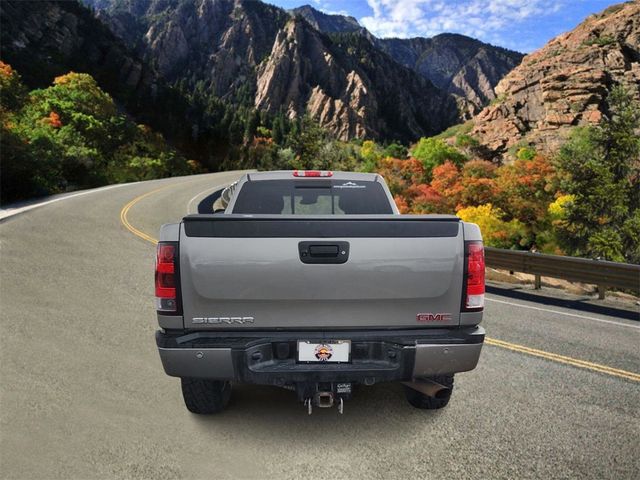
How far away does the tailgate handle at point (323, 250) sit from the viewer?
2936 millimetres

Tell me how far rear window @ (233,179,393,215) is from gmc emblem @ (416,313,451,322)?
1.63 m

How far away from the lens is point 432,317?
121 inches

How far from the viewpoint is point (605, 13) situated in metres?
88.2

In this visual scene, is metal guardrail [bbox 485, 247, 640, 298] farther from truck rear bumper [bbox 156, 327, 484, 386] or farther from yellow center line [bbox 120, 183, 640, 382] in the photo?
truck rear bumper [bbox 156, 327, 484, 386]

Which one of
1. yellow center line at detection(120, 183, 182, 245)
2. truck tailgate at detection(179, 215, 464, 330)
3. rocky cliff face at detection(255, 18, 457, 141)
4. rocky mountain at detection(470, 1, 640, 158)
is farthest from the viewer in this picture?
rocky cliff face at detection(255, 18, 457, 141)

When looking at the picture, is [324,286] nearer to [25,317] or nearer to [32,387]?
[32,387]

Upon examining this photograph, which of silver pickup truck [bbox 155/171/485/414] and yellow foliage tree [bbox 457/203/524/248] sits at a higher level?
silver pickup truck [bbox 155/171/485/414]

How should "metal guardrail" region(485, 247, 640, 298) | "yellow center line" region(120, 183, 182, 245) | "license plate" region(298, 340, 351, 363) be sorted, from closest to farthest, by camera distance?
1. "license plate" region(298, 340, 351, 363)
2. "metal guardrail" region(485, 247, 640, 298)
3. "yellow center line" region(120, 183, 182, 245)

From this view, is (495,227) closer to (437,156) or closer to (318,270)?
(437,156)

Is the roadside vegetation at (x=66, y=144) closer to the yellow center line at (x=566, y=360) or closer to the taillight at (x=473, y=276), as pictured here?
the yellow center line at (x=566, y=360)

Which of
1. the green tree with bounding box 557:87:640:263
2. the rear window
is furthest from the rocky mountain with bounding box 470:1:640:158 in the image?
the rear window

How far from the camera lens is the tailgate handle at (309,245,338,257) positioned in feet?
9.63

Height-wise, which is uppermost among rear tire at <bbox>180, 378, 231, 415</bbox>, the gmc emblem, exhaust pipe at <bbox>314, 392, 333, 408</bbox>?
the gmc emblem

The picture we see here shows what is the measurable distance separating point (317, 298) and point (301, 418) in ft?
4.34
